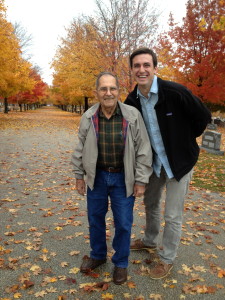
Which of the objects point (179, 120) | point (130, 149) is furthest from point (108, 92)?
point (179, 120)

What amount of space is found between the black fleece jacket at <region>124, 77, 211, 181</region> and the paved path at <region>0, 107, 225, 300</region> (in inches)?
48.8

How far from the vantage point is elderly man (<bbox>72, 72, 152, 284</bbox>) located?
2.76 metres

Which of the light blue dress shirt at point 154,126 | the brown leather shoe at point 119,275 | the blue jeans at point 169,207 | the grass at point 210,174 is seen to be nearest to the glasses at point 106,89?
the light blue dress shirt at point 154,126

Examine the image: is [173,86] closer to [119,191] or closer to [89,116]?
[89,116]

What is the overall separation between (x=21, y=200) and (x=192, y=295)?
3.70m

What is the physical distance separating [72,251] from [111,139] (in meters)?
1.79

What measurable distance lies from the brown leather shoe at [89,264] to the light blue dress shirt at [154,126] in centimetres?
134

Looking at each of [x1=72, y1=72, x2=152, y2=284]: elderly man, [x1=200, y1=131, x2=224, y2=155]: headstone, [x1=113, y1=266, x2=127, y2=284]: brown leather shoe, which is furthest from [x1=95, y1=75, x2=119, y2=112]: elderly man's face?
[x1=200, y1=131, x2=224, y2=155]: headstone

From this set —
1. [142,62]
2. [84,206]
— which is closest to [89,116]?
[142,62]

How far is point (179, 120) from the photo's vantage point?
9.27ft

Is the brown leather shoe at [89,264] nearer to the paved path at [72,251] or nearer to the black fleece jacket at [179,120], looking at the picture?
the paved path at [72,251]

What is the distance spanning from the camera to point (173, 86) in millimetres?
2797

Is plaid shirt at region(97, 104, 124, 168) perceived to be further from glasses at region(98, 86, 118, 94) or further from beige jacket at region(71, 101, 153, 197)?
glasses at region(98, 86, 118, 94)

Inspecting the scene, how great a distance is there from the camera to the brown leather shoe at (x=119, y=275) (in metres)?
2.97
